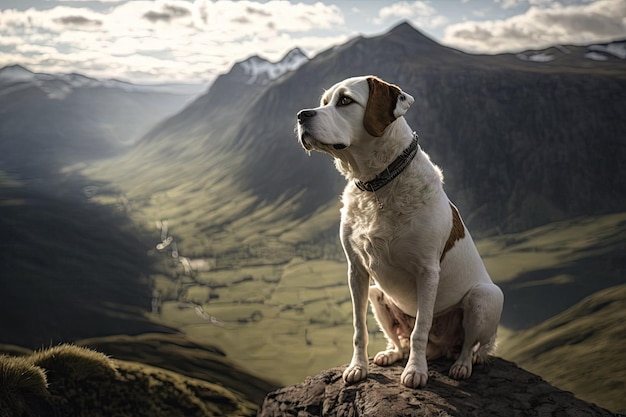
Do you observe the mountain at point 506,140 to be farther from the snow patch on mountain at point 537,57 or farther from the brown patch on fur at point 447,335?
the brown patch on fur at point 447,335

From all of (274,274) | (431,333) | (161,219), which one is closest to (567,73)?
(274,274)

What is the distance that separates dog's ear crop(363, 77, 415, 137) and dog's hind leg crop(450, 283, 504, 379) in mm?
2734

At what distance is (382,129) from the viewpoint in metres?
5.98

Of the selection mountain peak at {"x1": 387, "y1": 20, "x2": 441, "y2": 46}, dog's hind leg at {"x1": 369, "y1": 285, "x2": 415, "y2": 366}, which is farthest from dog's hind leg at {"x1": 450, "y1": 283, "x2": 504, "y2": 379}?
mountain peak at {"x1": 387, "y1": 20, "x2": 441, "y2": 46}

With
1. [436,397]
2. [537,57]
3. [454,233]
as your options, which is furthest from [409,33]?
[436,397]

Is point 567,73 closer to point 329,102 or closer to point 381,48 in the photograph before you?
point 381,48

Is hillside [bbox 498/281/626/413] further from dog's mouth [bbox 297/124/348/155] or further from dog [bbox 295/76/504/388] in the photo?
dog's mouth [bbox 297/124/348/155]

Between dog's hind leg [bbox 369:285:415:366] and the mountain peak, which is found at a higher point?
the mountain peak

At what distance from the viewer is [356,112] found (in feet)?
19.5

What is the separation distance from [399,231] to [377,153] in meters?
0.97

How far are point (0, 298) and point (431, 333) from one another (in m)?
101

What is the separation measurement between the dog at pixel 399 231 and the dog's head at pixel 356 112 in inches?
0.4

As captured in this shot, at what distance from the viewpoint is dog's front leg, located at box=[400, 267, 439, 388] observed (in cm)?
634

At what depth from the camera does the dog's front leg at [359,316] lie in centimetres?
690
